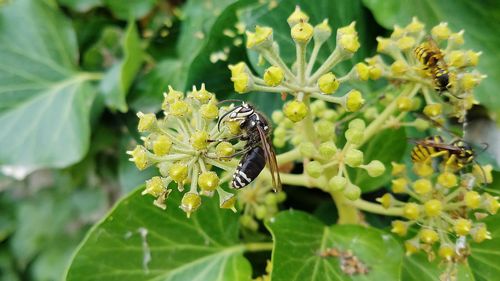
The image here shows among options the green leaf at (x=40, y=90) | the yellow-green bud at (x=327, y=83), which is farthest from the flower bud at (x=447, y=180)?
the green leaf at (x=40, y=90)

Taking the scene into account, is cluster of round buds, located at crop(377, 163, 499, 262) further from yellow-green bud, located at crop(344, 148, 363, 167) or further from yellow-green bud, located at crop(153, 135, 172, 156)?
yellow-green bud, located at crop(153, 135, 172, 156)

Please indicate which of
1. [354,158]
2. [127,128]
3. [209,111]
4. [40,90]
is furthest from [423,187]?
[40,90]

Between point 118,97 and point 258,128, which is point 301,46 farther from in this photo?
point 118,97

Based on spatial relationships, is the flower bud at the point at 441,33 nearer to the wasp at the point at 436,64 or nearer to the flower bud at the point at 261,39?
the wasp at the point at 436,64

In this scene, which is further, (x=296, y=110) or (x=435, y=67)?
(x=435, y=67)

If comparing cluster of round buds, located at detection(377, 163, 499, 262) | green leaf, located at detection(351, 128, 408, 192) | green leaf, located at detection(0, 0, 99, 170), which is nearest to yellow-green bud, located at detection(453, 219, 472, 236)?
cluster of round buds, located at detection(377, 163, 499, 262)

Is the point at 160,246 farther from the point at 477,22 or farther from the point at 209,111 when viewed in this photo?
the point at 477,22

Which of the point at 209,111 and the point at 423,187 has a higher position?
the point at 209,111

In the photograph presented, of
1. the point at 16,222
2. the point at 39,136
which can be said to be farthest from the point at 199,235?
the point at 16,222
